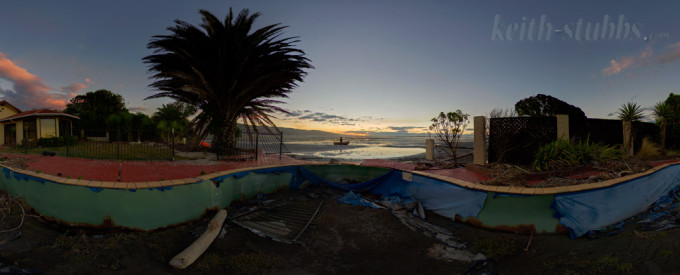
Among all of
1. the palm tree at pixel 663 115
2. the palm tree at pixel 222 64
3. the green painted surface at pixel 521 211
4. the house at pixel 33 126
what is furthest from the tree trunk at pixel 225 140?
the palm tree at pixel 663 115

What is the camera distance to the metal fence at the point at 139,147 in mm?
10196

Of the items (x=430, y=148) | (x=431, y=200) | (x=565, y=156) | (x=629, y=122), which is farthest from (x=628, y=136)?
(x=431, y=200)

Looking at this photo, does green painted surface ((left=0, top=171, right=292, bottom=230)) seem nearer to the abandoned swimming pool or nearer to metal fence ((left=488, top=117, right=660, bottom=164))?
the abandoned swimming pool

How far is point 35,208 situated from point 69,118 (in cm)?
2146

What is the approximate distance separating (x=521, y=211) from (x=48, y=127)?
28.6 m

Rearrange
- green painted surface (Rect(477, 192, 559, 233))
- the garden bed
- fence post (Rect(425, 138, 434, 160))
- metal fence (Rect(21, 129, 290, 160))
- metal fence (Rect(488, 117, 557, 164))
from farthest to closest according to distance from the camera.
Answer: fence post (Rect(425, 138, 434, 160)) < metal fence (Rect(21, 129, 290, 160)) < metal fence (Rect(488, 117, 557, 164)) < the garden bed < green painted surface (Rect(477, 192, 559, 233))

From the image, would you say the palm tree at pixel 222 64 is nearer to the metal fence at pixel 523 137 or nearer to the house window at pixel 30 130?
the metal fence at pixel 523 137

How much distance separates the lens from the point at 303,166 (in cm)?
889

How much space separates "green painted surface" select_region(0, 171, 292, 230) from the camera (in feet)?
17.1

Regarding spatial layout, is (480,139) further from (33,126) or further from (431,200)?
(33,126)

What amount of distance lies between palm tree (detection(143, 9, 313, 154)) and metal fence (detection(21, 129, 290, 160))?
1.09 meters

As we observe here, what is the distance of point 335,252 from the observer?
4832mm

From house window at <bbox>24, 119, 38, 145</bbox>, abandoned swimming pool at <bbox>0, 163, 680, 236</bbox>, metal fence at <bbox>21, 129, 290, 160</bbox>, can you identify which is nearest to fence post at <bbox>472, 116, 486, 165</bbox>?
abandoned swimming pool at <bbox>0, 163, 680, 236</bbox>

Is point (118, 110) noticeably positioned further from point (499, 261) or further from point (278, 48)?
point (499, 261)
